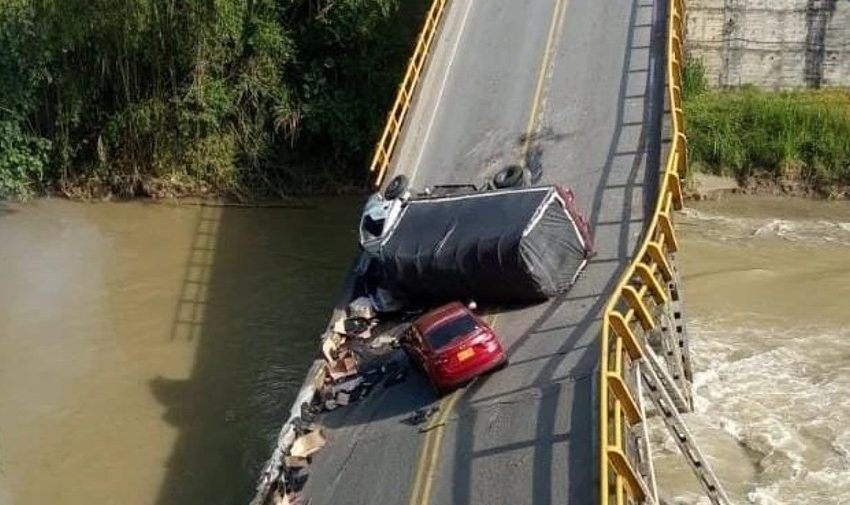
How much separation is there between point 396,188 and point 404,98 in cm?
343

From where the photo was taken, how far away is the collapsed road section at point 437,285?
48.6ft

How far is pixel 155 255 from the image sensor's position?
81.7 feet

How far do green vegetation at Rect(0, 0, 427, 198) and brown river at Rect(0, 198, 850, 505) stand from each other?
91 cm

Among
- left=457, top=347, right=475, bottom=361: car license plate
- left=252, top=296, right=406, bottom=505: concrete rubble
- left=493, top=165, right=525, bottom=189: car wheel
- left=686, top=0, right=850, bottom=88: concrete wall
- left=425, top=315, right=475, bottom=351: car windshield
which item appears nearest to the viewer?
left=252, top=296, right=406, bottom=505: concrete rubble

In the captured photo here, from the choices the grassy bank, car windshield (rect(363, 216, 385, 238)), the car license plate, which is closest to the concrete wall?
the grassy bank

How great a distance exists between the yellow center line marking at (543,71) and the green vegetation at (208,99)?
4337mm

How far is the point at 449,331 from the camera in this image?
14.9 m

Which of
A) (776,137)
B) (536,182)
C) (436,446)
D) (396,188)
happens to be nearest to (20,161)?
(396,188)

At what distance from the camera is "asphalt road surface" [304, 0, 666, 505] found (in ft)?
43.7

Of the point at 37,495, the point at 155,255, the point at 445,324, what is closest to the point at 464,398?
the point at 445,324

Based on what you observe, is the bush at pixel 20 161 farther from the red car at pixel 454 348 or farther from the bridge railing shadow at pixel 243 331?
the red car at pixel 454 348

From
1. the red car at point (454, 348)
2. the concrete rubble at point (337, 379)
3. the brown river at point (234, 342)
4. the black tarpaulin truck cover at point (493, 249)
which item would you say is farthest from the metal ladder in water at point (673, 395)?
the concrete rubble at point (337, 379)

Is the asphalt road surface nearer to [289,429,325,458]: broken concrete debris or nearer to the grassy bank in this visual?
[289,429,325,458]: broken concrete debris

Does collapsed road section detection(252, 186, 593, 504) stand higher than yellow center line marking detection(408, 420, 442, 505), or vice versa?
collapsed road section detection(252, 186, 593, 504)
